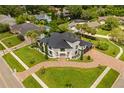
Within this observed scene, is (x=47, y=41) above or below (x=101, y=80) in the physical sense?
above

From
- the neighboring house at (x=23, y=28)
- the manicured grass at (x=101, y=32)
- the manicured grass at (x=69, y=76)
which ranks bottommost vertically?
the manicured grass at (x=69, y=76)

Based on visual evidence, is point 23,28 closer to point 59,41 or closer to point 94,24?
point 59,41

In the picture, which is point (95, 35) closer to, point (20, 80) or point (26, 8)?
point (20, 80)

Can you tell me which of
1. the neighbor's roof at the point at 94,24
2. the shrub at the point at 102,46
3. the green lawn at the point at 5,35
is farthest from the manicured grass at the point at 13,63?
the neighbor's roof at the point at 94,24

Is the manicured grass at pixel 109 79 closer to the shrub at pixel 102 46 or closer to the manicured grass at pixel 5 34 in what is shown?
the shrub at pixel 102 46

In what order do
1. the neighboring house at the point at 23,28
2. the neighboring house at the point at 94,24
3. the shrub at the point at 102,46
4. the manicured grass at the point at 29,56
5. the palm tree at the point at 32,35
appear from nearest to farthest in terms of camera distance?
the manicured grass at the point at 29,56 < the shrub at the point at 102,46 < the palm tree at the point at 32,35 < the neighboring house at the point at 23,28 < the neighboring house at the point at 94,24

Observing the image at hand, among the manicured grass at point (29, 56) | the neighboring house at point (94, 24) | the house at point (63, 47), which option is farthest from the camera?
the neighboring house at point (94, 24)

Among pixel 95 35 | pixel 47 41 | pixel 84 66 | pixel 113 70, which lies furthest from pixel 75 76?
pixel 95 35
